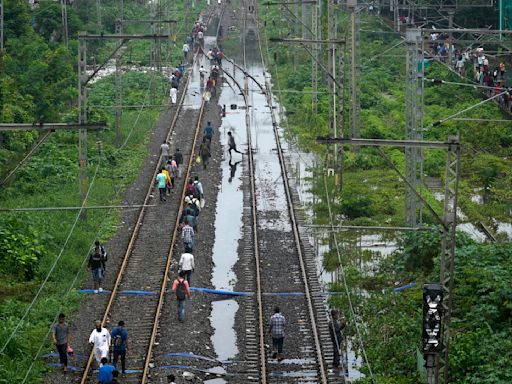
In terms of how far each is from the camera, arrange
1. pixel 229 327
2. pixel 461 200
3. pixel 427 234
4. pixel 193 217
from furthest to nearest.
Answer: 1. pixel 461 200
2. pixel 193 217
3. pixel 427 234
4. pixel 229 327

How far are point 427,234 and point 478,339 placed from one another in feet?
21.6

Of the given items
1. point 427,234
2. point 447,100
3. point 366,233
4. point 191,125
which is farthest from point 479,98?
point 427,234

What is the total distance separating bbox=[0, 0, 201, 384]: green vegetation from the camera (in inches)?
1069

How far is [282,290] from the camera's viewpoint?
95.9 feet

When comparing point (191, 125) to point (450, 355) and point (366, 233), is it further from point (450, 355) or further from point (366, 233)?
point (450, 355)

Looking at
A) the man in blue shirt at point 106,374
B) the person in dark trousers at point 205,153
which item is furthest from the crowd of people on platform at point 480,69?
the man in blue shirt at point 106,374

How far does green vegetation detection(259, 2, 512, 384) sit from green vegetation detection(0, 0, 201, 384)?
639cm

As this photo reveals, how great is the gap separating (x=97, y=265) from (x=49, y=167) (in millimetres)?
12937

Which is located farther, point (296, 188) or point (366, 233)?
point (296, 188)

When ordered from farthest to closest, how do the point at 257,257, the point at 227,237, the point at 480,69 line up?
the point at 480,69
the point at 227,237
the point at 257,257

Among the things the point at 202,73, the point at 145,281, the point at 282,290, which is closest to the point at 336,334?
the point at 282,290

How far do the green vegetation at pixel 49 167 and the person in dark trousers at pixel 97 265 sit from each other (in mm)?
604

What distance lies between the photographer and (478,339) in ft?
78.5

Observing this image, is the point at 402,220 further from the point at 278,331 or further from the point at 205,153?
the point at 278,331
